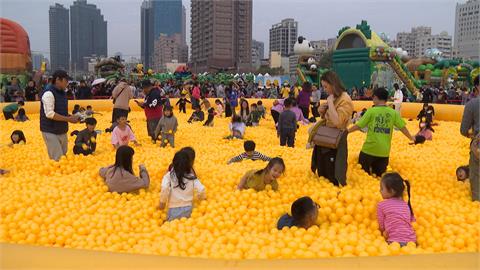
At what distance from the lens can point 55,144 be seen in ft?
25.1

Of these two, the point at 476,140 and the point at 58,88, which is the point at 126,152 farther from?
the point at 476,140

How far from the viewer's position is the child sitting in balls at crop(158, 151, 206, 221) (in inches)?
210

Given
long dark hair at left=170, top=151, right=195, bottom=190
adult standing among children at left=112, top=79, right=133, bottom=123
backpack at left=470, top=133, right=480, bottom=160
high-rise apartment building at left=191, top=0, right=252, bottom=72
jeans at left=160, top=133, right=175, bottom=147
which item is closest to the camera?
long dark hair at left=170, top=151, right=195, bottom=190

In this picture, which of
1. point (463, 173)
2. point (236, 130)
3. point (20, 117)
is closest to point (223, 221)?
point (463, 173)

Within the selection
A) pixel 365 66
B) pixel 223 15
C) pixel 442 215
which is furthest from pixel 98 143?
pixel 223 15

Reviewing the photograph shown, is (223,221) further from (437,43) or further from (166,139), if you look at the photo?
(437,43)

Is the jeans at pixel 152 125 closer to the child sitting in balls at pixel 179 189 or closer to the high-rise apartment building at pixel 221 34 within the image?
the child sitting in balls at pixel 179 189

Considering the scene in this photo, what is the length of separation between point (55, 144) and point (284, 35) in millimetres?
182609

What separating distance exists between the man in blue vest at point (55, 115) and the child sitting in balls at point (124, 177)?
5.18 feet

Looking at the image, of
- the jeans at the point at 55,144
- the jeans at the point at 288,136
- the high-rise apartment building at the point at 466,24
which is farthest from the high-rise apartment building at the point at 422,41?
the jeans at the point at 55,144

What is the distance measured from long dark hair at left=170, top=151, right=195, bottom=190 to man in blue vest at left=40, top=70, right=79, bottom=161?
281 cm

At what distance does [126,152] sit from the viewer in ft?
20.0

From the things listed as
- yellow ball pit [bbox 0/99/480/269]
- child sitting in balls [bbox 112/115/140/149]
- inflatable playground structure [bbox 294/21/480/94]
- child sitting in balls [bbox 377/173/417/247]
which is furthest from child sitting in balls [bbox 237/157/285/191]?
inflatable playground structure [bbox 294/21/480/94]

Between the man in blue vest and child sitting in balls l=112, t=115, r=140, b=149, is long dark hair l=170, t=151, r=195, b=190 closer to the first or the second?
the man in blue vest
